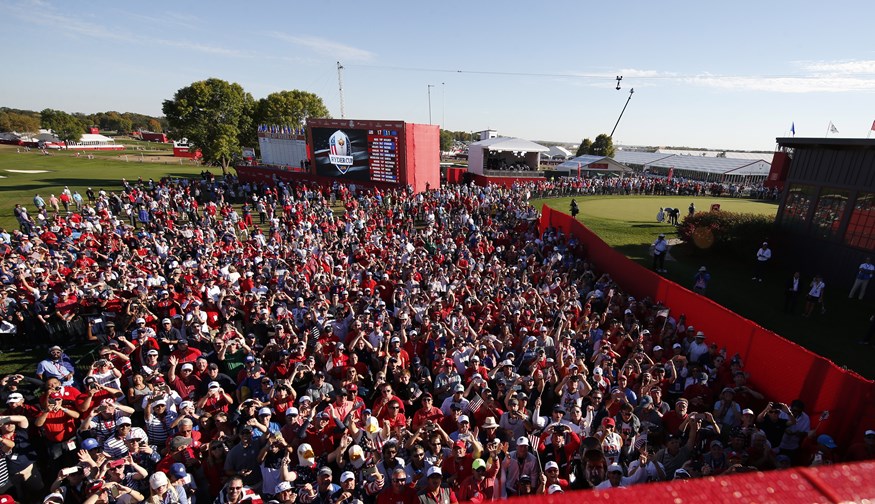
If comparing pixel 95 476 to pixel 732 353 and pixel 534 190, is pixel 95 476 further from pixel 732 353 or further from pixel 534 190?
pixel 534 190

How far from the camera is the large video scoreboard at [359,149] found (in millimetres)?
27219

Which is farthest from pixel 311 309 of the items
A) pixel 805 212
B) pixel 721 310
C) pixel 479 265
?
pixel 805 212

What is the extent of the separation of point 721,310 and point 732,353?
85 cm

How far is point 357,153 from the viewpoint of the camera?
28.7m

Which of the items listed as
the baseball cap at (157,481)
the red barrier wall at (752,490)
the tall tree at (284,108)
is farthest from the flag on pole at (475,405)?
the tall tree at (284,108)

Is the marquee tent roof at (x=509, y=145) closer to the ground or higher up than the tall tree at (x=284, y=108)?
closer to the ground

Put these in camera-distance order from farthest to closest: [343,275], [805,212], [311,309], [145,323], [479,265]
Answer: [805,212]
[479,265]
[343,275]
[311,309]
[145,323]

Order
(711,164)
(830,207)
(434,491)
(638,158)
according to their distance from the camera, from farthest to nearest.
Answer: (638,158) < (711,164) < (830,207) < (434,491)

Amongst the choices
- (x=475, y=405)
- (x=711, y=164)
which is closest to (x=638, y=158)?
(x=711, y=164)

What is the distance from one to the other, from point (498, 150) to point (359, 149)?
54.2 ft

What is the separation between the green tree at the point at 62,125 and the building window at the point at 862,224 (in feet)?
369

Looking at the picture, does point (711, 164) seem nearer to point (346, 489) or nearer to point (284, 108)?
point (284, 108)

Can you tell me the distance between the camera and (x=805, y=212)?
1504 centimetres

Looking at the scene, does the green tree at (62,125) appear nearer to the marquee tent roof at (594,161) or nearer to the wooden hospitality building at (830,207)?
the marquee tent roof at (594,161)
